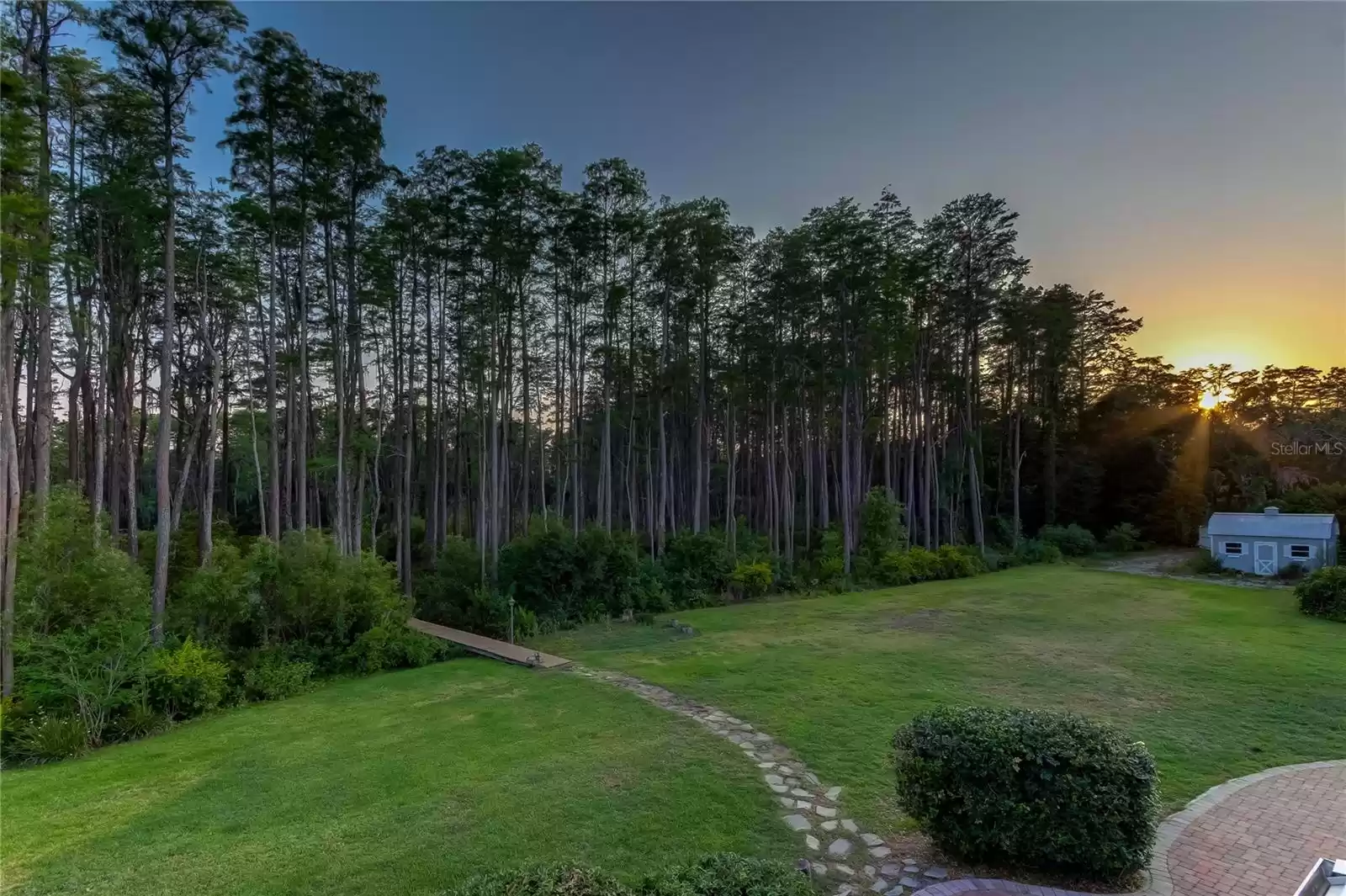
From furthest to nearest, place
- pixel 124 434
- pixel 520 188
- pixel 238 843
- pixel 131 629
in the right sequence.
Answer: pixel 124 434
pixel 520 188
pixel 131 629
pixel 238 843

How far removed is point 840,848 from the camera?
3516 mm

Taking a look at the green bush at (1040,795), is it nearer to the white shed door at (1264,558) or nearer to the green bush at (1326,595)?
the green bush at (1326,595)

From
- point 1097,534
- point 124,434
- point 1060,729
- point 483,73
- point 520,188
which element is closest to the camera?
point 1060,729

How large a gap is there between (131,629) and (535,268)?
11324mm

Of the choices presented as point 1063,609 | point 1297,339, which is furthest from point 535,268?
point 1297,339

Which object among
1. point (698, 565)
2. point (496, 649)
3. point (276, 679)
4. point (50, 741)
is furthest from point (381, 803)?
point (698, 565)

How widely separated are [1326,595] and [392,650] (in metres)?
16.8

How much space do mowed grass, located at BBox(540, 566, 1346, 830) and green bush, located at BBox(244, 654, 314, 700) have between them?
3723mm

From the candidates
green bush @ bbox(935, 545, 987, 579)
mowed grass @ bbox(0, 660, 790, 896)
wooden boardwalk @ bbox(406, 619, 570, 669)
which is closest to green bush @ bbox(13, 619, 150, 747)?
mowed grass @ bbox(0, 660, 790, 896)

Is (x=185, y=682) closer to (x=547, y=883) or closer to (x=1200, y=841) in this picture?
(x=547, y=883)

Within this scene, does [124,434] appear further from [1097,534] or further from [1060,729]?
[1097,534]

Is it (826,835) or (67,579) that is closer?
(826,835)

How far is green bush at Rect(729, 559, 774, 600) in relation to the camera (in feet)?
49.2

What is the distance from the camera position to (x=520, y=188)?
532 inches
